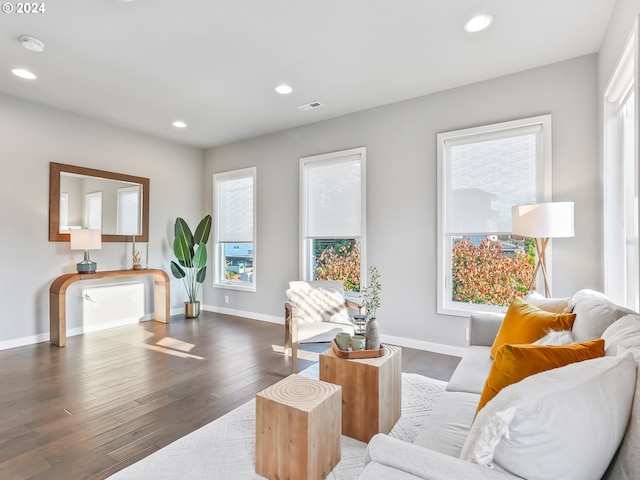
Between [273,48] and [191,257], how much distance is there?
3713 mm

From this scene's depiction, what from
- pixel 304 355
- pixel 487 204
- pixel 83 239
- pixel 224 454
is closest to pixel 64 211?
pixel 83 239

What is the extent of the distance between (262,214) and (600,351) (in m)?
4.55

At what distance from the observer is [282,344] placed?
4.07 meters

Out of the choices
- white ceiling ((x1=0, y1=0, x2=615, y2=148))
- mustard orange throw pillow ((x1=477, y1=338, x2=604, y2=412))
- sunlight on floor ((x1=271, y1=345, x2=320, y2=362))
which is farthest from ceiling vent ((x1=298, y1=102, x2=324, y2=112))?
mustard orange throw pillow ((x1=477, y1=338, x2=604, y2=412))

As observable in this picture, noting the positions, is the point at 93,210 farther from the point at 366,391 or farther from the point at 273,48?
the point at 366,391

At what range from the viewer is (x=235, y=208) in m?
5.70

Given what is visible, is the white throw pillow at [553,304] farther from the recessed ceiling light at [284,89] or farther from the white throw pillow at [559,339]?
the recessed ceiling light at [284,89]

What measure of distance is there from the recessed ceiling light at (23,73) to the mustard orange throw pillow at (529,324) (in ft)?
15.6

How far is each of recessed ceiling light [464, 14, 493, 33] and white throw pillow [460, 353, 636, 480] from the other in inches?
102

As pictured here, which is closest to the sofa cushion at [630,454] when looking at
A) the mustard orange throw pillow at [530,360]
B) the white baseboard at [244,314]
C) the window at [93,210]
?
the mustard orange throw pillow at [530,360]

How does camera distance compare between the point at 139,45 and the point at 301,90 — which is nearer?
the point at 139,45

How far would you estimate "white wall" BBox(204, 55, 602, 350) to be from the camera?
3053 millimetres

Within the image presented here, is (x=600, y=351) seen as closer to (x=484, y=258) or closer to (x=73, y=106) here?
(x=484, y=258)

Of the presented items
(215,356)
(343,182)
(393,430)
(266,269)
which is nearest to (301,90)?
(343,182)
